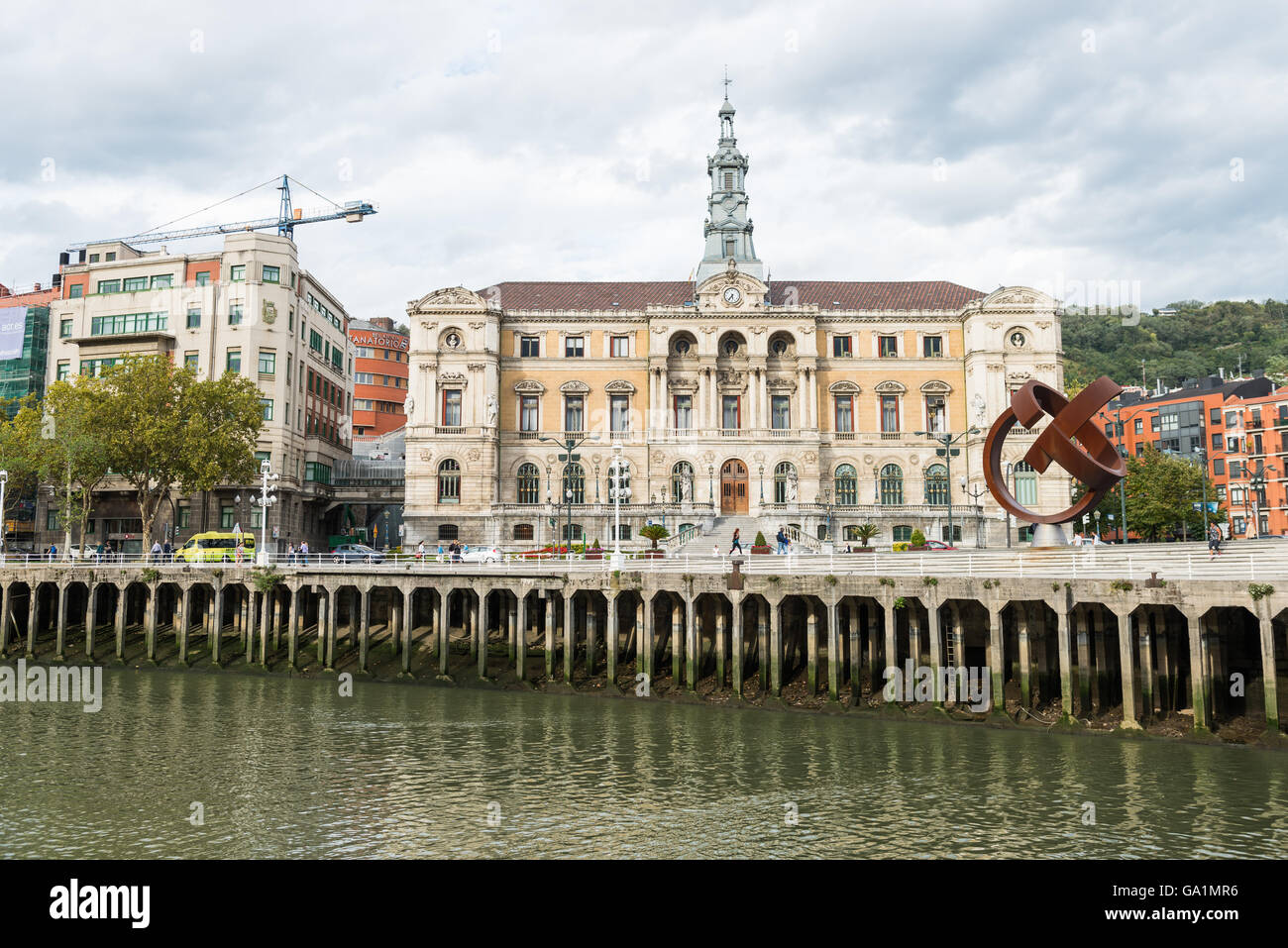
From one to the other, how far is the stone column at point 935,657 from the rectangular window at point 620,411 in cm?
5441

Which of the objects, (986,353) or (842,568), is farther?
(986,353)

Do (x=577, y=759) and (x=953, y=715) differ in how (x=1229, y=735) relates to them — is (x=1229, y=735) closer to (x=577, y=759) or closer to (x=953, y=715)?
(x=953, y=715)

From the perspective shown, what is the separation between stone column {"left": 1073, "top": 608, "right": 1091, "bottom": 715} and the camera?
34094 millimetres

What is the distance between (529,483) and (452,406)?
30.8 ft

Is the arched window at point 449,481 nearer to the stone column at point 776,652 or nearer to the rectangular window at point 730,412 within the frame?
the rectangular window at point 730,412

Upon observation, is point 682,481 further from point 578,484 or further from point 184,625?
point 184,625

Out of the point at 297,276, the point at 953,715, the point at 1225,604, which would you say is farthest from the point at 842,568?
the point at 297,276

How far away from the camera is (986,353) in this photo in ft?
282

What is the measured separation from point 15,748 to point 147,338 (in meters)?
63.4

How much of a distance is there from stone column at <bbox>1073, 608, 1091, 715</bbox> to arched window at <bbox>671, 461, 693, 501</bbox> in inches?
2050

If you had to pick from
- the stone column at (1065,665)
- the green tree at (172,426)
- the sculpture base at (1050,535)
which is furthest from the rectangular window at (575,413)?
the stone column at (1065,665)

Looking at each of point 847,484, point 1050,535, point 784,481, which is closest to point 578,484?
point 784,481

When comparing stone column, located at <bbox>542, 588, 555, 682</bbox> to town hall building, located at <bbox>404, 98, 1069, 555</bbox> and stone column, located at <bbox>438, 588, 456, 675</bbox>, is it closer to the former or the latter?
stone column, located at <bbox>438, 588, 456, 675</bbox>

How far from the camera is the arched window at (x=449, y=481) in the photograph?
85.2 m
